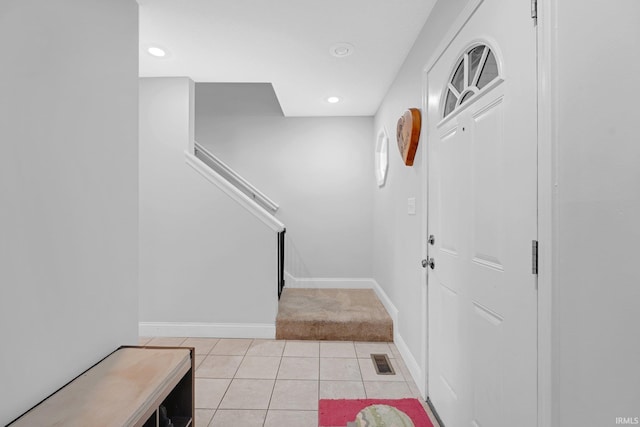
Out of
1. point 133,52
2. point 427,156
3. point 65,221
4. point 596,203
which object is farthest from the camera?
point 427,156

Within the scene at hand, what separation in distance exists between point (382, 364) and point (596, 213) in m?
2.00

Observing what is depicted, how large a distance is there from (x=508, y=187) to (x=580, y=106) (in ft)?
1.08

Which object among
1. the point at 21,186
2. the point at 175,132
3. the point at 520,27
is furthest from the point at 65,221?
the point at 520,27

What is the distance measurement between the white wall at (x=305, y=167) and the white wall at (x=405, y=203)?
695 millimetres

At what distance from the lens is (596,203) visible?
85 centimetres

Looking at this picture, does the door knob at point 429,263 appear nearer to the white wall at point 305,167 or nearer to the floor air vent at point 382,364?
the floor air vent at point 382,364

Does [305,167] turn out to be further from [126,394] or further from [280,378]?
[126,394]

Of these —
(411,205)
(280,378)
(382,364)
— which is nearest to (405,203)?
(411,205)

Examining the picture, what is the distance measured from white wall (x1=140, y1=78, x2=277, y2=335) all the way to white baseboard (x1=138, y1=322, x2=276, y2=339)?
19 mm

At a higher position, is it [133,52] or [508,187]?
[133,52]

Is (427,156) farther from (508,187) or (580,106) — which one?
(580,106)

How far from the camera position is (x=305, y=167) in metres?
4.19

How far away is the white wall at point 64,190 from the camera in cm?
110

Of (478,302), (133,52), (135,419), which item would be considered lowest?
(135,419)
